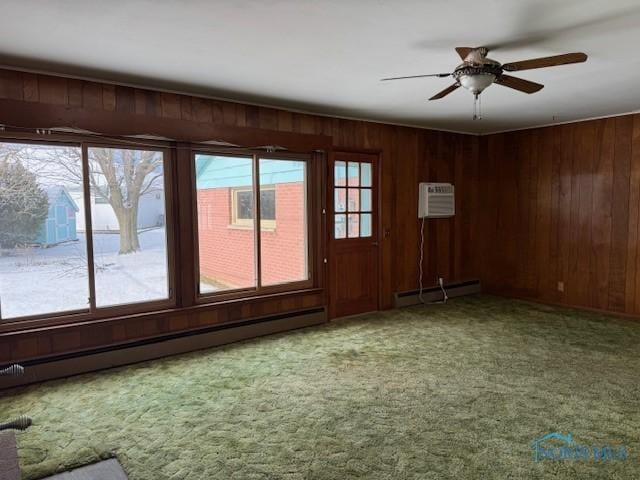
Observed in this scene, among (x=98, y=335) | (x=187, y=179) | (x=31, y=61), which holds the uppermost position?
(x=31, y=61)

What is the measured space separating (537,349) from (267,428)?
274 centimetres

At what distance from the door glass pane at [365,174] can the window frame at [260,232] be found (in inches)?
28.2

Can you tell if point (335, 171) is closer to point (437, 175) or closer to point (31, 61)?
point (437, 175)

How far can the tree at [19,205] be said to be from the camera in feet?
10.9

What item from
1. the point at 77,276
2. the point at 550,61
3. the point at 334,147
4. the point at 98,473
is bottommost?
the point at 98,473

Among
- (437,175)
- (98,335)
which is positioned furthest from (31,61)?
(437,175)

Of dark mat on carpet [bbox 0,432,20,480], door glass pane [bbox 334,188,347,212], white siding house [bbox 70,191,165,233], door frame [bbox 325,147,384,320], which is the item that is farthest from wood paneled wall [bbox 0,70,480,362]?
dark mat on carpet [bbox 0,432,20,480]

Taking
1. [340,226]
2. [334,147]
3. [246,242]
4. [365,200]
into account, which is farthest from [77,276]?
[365,200]

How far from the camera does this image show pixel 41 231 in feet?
11.5

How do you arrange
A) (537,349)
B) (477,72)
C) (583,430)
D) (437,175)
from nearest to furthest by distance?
(583,430), (477,72), (537,349), (437,175)

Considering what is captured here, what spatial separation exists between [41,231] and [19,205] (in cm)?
25

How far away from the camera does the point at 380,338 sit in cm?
449

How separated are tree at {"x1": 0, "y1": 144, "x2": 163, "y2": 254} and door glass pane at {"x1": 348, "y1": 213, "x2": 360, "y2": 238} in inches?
91.5

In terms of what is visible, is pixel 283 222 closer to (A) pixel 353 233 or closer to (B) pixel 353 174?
(A) pixel 353 233
